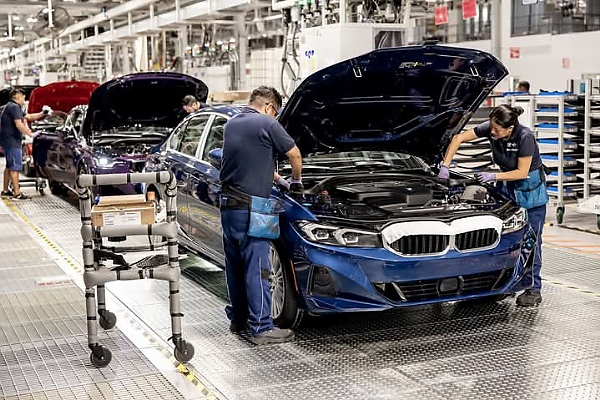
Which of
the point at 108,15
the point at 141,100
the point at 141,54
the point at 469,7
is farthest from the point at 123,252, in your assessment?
the point at 108,15

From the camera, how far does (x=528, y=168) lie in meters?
5.80

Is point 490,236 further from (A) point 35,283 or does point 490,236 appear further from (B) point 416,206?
(A) point 35,283

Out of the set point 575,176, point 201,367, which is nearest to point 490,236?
point 201,367

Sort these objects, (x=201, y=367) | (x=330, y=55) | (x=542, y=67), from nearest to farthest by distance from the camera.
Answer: (x=201, y=367)
(x=330, y=55)
(x=542, y=67)

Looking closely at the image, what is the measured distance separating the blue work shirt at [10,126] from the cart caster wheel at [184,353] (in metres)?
8.34

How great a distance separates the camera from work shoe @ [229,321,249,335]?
5.45m

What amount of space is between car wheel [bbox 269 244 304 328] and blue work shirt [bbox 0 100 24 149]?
319 inches

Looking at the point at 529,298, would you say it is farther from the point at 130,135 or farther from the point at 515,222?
the point at 130,135

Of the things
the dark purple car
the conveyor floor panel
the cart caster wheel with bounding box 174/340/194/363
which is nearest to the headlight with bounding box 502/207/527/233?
the conveyor floor panel

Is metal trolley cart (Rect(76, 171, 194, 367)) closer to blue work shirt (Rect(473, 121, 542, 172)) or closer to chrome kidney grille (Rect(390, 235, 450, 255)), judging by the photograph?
chrome kidney grille (Rect(390, 235, 450, 255))

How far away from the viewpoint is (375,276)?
16.1ft

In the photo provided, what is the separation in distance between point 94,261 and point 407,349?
6.45 ft

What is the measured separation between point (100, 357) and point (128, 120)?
5.89 meters

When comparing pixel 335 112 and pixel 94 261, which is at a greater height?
pixel 335 112
